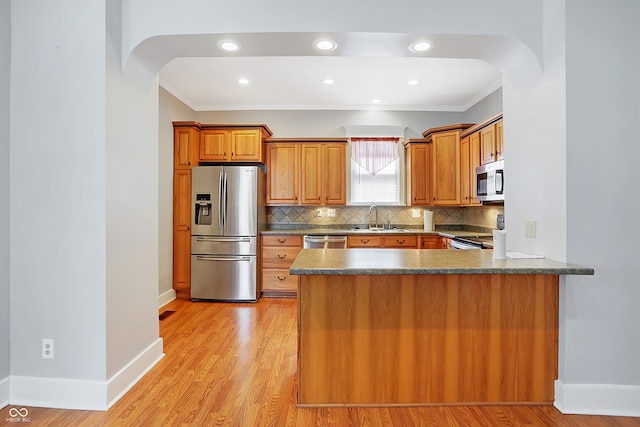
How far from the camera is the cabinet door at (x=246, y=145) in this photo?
14.8 feet

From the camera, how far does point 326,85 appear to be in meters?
4.17

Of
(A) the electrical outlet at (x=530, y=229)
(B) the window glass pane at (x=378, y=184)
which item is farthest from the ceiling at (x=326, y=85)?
(A) the electrical outlet at (x=530, y=229)

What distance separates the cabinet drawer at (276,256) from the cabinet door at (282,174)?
0.71 m

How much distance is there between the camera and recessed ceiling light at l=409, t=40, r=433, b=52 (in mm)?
2061

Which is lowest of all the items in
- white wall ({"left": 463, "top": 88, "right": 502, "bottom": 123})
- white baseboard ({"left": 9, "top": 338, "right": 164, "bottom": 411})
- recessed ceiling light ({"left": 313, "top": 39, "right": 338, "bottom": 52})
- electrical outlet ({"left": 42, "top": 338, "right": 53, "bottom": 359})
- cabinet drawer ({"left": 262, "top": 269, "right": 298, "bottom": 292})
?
white baseboard ({"left": 9, "top": 338, "right": 164, "bottom": 411})

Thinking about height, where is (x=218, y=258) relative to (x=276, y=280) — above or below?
above

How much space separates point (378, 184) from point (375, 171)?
21cm

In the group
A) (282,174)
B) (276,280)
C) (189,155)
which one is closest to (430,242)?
(276,280)

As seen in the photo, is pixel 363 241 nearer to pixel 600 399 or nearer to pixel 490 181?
pixel 490 181

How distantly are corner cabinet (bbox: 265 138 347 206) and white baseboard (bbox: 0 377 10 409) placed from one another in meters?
3.23

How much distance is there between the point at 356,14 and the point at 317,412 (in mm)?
2326

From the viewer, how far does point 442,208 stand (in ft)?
16.5

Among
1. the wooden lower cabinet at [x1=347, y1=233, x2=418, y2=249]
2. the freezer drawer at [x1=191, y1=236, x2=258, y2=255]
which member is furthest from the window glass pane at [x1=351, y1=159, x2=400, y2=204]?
the freezer drawer at [x1=191, y1=236, x2=258, y2=255]

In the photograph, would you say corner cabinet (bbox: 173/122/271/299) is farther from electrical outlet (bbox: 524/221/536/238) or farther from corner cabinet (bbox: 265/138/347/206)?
electrical outlet (bbox: 524/221/536/238)
